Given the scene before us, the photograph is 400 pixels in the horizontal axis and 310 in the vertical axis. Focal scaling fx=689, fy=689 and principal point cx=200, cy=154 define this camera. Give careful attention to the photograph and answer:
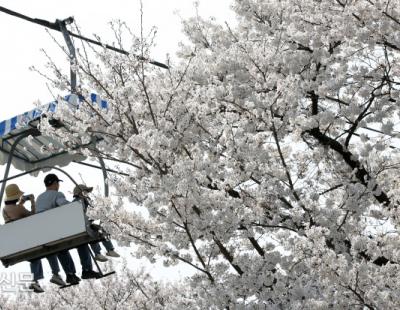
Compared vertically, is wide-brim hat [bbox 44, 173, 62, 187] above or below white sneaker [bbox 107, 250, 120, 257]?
above

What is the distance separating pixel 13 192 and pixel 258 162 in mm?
2877

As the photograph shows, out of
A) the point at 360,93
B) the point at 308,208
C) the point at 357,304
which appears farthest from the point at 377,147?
the point at 357,304

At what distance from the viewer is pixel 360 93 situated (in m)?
7.97

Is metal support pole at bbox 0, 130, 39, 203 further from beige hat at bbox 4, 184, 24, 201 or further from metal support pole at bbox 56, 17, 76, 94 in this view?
metal support pole at bbox 56, 17, 76, 94

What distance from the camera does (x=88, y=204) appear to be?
23.2 ft

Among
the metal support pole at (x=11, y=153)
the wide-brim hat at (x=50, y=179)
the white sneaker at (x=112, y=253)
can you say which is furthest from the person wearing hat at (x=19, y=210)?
the white sneaker at (x=112, y=253)

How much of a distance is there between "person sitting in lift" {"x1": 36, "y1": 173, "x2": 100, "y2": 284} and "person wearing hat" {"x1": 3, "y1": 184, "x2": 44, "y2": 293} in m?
0.26

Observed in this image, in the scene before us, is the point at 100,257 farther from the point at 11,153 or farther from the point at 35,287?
the point at 11,153

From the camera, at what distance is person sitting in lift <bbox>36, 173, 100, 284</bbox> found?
745 centimetres

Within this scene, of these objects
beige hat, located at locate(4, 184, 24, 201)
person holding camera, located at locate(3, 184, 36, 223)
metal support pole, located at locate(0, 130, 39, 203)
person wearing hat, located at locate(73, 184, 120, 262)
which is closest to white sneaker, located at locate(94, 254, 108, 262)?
person wearing hat, located at locate(73, 184, 120, 262)

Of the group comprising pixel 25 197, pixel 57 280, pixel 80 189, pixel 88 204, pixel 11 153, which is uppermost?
pixel 11 153

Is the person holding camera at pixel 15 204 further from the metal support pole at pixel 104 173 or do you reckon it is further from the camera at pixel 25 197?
the metal support pole at pixel 104 173

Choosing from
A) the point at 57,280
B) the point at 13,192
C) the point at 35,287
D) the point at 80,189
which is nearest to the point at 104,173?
the point at 80,189

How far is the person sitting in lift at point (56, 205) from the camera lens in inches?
293
